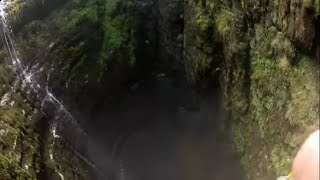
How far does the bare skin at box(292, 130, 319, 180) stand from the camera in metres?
3.71

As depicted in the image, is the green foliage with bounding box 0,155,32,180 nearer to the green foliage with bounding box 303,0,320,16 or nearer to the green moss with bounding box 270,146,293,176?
the green moss with bounding box 270,146,293,176

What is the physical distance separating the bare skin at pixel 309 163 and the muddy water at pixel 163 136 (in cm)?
553

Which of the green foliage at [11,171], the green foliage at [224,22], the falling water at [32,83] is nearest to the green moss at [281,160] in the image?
the green foliage at [224,22]

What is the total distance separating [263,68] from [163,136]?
4.98 m

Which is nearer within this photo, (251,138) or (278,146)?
(278,146)

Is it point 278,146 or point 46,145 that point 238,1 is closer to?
point 278,146

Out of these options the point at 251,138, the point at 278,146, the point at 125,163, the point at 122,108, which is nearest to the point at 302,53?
the point at 278,146

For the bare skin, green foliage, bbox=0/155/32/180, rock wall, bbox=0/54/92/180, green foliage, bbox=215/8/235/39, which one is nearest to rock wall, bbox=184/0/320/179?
green foliage, bbox=215/8/235/39

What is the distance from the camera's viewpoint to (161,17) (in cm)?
1284

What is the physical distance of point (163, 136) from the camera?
1231 cm

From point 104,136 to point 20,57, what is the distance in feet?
10.3

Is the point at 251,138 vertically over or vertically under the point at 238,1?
under

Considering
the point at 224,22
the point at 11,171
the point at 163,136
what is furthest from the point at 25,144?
the point at 224,22

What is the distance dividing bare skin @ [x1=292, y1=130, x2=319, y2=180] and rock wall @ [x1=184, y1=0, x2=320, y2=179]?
1.90 meters
